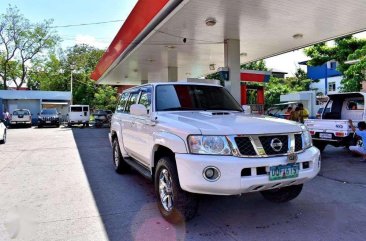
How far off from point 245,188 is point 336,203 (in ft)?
7.55

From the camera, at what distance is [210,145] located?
3963 mm

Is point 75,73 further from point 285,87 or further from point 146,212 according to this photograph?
point 146,212

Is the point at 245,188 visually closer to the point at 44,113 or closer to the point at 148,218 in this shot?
the point at 148,218

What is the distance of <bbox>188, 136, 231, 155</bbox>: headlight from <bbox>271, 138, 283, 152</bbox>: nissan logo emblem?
1.90 feet

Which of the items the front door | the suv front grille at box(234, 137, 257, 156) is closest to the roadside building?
the front door

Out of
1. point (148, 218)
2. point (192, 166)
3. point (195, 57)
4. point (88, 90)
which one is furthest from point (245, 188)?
point (88, 90)

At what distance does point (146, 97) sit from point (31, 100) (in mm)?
32546

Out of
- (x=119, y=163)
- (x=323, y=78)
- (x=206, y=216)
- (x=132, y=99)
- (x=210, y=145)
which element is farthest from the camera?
(x=323, y=78)

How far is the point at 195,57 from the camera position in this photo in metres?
16.8

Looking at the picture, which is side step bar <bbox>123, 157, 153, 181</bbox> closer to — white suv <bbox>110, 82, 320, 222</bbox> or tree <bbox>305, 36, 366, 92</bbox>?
white suv <bbox>110, 82, 320, 222</bbox>

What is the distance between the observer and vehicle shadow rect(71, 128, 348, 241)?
4086 millimetres

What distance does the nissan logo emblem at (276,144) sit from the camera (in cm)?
409

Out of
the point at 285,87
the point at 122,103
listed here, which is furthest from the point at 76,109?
the point at 122,103

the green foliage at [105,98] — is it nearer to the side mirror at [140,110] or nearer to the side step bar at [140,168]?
the side step bar at [140,168]
